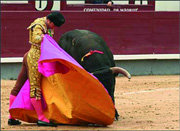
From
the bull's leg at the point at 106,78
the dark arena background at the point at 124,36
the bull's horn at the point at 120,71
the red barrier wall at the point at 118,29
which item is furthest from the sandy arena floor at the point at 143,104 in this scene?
the red barrier wall at the point at 118,29

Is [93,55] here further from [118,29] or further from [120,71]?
[118,29]

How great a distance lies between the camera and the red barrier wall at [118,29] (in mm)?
10359

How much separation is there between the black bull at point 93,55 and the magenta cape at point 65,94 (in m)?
0.44

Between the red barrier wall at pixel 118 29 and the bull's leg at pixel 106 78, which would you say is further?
the red barrier wall at pixel 118 29

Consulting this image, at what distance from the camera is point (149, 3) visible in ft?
39.0

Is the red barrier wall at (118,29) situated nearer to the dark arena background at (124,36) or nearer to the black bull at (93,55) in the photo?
the dark arena background at (124,36)

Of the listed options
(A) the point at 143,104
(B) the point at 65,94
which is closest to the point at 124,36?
(A) the point at 143,104

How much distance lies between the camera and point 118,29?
10953 millimetres

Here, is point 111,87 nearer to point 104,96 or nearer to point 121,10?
Result: point 104,96

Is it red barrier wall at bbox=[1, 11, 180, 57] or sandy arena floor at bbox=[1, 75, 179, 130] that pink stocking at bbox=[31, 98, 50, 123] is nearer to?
sandy arena floor at bbox=[1, 75, 179, 130]

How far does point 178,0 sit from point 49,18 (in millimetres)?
9265

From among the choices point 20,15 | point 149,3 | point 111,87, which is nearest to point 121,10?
point 149,3

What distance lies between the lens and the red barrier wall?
10359 mm

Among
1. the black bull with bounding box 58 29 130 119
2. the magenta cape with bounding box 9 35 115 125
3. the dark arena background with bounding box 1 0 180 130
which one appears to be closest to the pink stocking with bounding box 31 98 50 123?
the magenta cape with bounding box 9 35 115 125
